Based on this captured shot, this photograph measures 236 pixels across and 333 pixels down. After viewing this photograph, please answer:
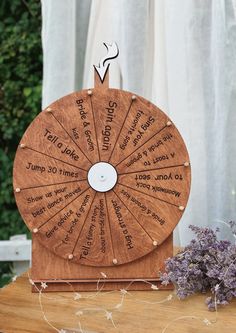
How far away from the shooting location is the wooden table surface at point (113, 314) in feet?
2.82

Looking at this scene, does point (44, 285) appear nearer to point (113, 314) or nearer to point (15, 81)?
point (113, 314)

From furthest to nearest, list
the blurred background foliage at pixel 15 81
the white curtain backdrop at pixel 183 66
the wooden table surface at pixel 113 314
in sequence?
the blurred background foliage at pixel 15 81 < the white curtain backdrop at pixel 183 66 < the wooden table surface at pixel 113 314

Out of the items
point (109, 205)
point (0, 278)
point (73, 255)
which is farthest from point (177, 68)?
point (0, 278)

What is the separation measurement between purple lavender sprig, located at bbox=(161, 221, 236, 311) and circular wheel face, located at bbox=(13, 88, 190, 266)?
0.23ft

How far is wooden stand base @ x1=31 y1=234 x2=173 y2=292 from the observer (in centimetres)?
99

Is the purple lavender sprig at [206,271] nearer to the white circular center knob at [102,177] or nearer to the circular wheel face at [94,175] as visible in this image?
the circular wheel face at [94,175]

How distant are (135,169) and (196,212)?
1.16ft

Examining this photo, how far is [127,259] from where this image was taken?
3.23 feet

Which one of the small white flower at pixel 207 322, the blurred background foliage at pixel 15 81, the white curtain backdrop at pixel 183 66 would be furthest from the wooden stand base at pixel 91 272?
the blurred background foliage at pixel 15 81

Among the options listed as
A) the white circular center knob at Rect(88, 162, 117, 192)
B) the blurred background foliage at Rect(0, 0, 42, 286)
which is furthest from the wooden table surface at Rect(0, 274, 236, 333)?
the blurred background foliage at Rect(0, 0, 42, 286)

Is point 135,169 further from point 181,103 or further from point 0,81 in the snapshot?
point 0,81

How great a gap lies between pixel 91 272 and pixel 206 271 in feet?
0.78

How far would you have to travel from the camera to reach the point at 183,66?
48.1 inches

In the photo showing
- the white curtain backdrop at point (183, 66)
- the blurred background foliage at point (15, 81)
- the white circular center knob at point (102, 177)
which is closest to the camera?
the white circular center knob at point (102, 177)
